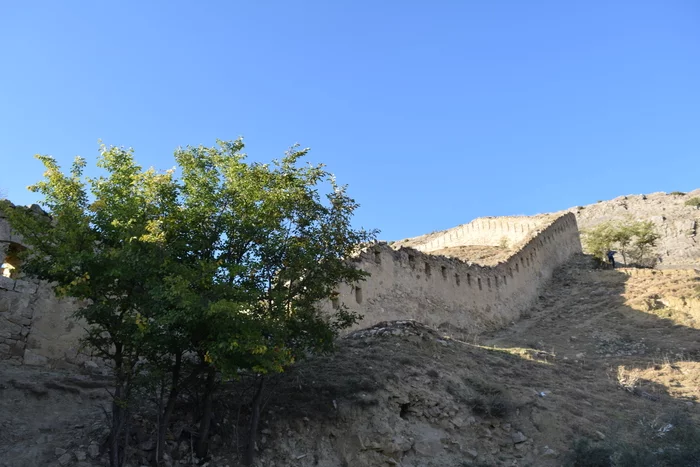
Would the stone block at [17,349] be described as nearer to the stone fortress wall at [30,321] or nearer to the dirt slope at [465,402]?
the stone fortress wall at [30,321]

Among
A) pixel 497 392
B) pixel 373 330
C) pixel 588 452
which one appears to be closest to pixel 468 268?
pixel 373 330

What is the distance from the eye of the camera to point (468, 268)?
24328mm

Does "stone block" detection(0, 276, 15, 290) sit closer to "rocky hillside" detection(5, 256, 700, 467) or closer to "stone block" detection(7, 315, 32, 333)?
"stone block" detection(7, 315, 32, 333)

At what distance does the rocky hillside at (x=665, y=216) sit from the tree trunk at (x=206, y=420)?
36940 mm

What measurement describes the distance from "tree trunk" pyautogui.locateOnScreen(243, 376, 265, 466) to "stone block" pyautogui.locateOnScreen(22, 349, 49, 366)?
5.19m

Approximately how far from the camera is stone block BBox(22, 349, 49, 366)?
502 inches

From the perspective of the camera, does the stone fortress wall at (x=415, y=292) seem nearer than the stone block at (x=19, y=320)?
No

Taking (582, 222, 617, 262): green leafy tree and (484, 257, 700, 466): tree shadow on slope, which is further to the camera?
(582, 222, 617, 262): green leafy tree

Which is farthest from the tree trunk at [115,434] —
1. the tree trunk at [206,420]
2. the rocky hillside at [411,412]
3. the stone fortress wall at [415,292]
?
the stone fortress wall at [415,292]

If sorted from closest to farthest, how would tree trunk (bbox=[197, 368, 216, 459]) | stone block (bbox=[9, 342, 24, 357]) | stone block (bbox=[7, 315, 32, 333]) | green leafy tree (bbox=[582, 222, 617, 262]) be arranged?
tree trunk (bbox=[197, 368, 216, 459]), stone block (bbox=[9, 342, 24, 357]), stone block (bbox=[7, 315, 32, 333]), green leafy tree (bbox=[582, 222, 617, 262])

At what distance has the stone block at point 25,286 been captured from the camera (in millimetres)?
13109

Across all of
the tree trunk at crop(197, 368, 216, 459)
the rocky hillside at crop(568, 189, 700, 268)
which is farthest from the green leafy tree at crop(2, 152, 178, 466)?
the rocky hillside at crop(568, 189, 700, 268)

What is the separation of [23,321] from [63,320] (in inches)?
30.7

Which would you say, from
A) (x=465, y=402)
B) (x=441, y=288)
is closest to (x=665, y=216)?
(x=441, y=288)
